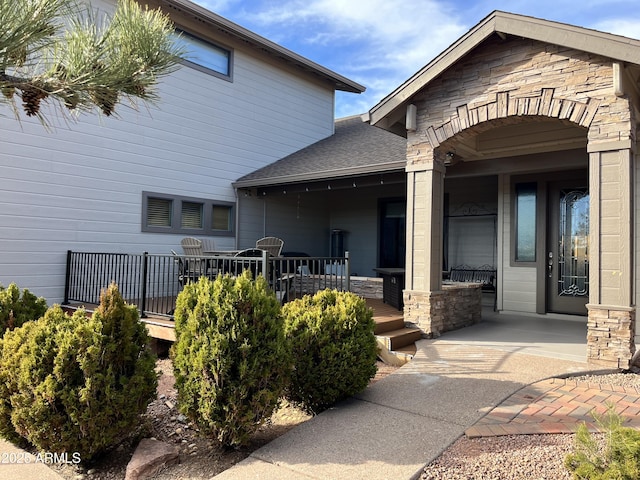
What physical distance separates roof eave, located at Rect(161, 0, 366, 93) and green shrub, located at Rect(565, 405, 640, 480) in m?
8.92

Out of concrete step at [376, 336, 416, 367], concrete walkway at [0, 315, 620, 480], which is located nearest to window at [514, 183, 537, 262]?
concrete walkway at [0, 315, 620, 480]

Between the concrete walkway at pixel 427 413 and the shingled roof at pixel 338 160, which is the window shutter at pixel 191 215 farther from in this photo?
the concrete walkway at pixel 427 413

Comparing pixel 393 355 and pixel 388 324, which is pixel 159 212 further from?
pixel 393 355

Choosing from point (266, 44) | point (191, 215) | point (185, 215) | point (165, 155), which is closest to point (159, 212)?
point (185, 215)

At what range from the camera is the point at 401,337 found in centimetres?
534

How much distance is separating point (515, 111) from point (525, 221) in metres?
3.21

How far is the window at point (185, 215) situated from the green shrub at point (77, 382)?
558 cm

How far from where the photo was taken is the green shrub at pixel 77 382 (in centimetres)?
275

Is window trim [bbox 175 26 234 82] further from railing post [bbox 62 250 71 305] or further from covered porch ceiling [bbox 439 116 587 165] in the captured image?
covered porch ceiling [bbox 439 116 587 165]

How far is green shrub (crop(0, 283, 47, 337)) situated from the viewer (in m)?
3.88

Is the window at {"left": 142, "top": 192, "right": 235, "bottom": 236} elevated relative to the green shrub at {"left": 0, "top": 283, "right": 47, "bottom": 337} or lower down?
elevated

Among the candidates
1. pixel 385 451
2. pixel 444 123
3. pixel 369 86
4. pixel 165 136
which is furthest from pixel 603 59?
pixel 369 86

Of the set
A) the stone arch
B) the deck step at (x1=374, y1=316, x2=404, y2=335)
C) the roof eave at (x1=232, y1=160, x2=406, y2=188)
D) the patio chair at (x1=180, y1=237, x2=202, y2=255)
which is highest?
the stone arch

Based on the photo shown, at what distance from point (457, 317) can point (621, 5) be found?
535cm
